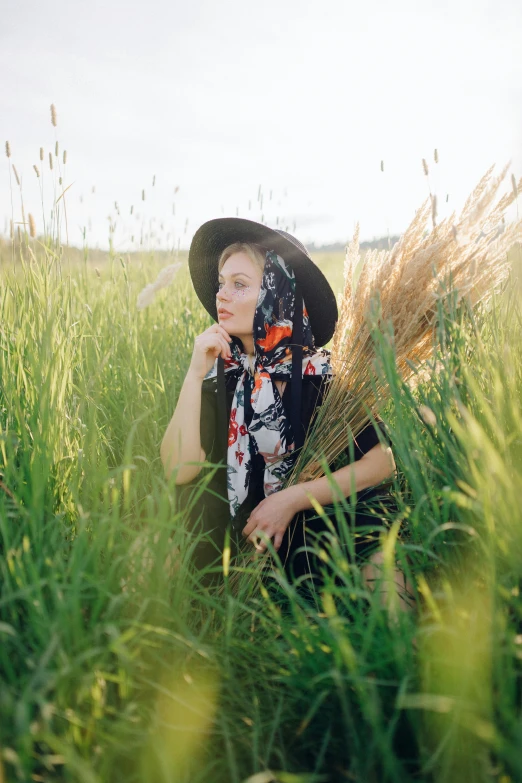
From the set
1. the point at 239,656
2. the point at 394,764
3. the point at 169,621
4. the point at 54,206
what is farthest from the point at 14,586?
the point at 54,206

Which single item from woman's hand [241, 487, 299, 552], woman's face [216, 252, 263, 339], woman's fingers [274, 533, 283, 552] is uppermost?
woman's face [216, 252, 263, 339]

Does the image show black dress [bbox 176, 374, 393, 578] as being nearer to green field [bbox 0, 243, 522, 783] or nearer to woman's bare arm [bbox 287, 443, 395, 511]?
woman's bare arm [bbox 287, 443, 395, 511]

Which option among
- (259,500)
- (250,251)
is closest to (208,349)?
(250,251)

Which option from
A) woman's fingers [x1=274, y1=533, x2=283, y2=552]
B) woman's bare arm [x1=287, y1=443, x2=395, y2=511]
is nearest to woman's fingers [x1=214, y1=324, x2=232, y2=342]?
woman's bare arm [x1=287, y1=443, x2=395, y2=511]

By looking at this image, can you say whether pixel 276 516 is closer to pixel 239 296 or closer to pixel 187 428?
pixel 187 428

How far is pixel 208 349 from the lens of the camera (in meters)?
2.25

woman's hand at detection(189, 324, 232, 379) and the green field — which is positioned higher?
woman's hand at detection(189, 324, 232, 379)

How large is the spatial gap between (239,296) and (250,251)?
9.0 inches

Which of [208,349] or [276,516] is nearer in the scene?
[276,516]

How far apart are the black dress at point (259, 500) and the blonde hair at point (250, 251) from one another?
1.63 ft

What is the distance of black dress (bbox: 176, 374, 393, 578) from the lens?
7.06 feet

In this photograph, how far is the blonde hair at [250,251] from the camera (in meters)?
2.40

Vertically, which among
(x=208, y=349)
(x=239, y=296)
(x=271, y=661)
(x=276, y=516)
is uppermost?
(x=239, y=296)

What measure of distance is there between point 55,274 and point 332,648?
170 cm
